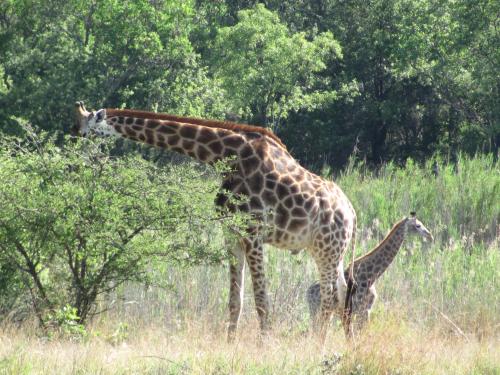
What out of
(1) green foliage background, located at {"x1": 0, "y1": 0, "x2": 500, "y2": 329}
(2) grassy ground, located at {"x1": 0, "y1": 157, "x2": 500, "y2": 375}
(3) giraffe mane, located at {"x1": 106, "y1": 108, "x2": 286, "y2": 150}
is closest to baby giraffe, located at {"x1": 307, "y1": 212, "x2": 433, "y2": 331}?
(2) grassy ground, located at {"x1": 0, "y1": 157, "x2": 500, "y2": 375}

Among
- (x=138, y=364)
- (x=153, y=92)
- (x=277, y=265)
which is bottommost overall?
(x=138, y=364)

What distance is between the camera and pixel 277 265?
1160 cm

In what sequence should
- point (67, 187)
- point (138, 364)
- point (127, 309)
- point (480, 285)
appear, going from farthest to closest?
point (480, 285)
point (127, 309)
point (67, 187)
point (138, 364)

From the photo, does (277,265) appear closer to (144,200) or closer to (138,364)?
(144,200)

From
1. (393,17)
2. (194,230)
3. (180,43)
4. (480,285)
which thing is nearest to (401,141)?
(393,17)

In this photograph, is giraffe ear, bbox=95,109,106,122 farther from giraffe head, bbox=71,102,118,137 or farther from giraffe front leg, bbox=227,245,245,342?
giraffe front leg, bbox=227,245,245,342

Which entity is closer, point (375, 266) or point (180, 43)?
point (375, 266)

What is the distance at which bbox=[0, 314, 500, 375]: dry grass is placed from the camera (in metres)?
7.25

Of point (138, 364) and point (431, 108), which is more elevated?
point (431, 108)

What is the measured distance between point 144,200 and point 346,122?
24889 mm

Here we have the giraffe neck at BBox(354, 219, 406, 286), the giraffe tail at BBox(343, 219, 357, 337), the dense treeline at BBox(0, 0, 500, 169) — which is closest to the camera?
the giraffe tail at BBox(343, 219, 357, 337)

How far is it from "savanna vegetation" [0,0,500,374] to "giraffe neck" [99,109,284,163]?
0.71 ft

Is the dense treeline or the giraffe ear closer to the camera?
the giraffe ear

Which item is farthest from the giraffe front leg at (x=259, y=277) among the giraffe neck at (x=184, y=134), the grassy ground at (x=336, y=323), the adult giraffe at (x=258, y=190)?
the giraffe neck at (x=184, y=134)
